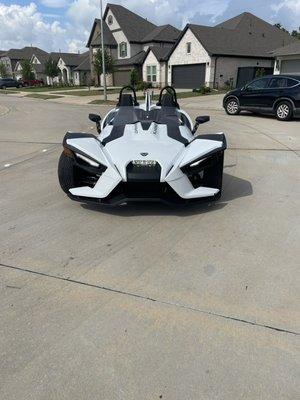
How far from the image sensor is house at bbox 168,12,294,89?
121ft

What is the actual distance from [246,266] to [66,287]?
164cm

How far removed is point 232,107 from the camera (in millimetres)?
16562

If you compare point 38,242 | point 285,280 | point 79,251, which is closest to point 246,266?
point 285,280

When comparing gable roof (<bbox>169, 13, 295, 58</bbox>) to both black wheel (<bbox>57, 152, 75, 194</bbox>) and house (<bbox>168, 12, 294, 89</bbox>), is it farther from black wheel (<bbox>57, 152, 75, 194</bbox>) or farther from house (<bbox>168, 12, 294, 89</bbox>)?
black wheel (<bbox>57, 152, 75, 194</bbox>)

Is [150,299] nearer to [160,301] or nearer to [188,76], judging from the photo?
[160,301]

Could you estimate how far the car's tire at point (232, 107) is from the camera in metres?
16.4

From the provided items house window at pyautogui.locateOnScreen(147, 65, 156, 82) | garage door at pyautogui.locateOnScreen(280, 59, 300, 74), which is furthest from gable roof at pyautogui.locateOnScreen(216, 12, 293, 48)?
garage door at pyautogui.locateOnScreen(280, 59, 300, 74)

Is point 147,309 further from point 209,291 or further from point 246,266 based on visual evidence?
point 246,266

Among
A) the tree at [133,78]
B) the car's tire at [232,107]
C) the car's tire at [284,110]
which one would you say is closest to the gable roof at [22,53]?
the tree at [133,78]

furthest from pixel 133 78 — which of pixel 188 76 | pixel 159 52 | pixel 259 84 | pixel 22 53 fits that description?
pixel 22 53

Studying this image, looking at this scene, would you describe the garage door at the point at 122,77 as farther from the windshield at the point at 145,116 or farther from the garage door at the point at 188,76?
the windshield at the point at 145,116

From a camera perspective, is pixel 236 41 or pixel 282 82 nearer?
pixel 282 82

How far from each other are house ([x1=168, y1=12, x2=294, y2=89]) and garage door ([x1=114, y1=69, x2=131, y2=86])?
9833 mm

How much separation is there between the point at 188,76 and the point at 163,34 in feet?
47.2
